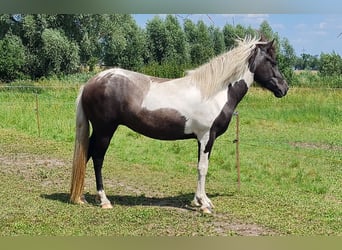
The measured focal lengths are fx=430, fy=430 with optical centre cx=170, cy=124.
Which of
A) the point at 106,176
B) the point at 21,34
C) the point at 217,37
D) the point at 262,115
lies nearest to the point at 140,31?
the point at 217,37

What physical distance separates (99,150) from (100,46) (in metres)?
5.25

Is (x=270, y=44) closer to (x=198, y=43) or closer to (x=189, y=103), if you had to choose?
(x=189, y=103)

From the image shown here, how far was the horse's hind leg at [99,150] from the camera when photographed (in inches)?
160

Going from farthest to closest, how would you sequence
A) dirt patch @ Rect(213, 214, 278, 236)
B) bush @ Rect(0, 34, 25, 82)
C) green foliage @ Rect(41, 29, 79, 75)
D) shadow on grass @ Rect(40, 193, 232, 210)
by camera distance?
bush @ Rect(0, 34, 25, 82)
green foliage @ Rect(41, 29, 79, 75)
shadow on grass @ Rect(40, 193, 232, 210)
dirt patch @ Rect(213, 214, 278, 236)

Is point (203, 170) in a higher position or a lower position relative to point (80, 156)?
lower

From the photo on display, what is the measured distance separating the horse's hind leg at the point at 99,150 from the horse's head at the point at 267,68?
4.88 feet

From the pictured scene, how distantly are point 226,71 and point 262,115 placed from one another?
6.31 meters

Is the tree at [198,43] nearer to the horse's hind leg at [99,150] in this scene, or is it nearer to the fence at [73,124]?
the fence at [73,124]

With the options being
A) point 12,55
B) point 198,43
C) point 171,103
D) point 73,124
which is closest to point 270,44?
point 171,103

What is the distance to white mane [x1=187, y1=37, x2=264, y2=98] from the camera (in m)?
3.96

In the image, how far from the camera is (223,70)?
3.99 metres

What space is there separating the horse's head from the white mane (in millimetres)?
77

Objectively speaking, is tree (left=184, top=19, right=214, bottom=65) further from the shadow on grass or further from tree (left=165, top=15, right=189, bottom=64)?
the shadow on grass

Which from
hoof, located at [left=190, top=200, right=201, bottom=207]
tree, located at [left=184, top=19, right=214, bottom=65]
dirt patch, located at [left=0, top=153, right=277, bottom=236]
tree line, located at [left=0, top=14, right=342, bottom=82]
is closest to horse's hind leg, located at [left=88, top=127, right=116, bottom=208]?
dirt patch, located at [left=0, top=153, right=277, bottom=236]
